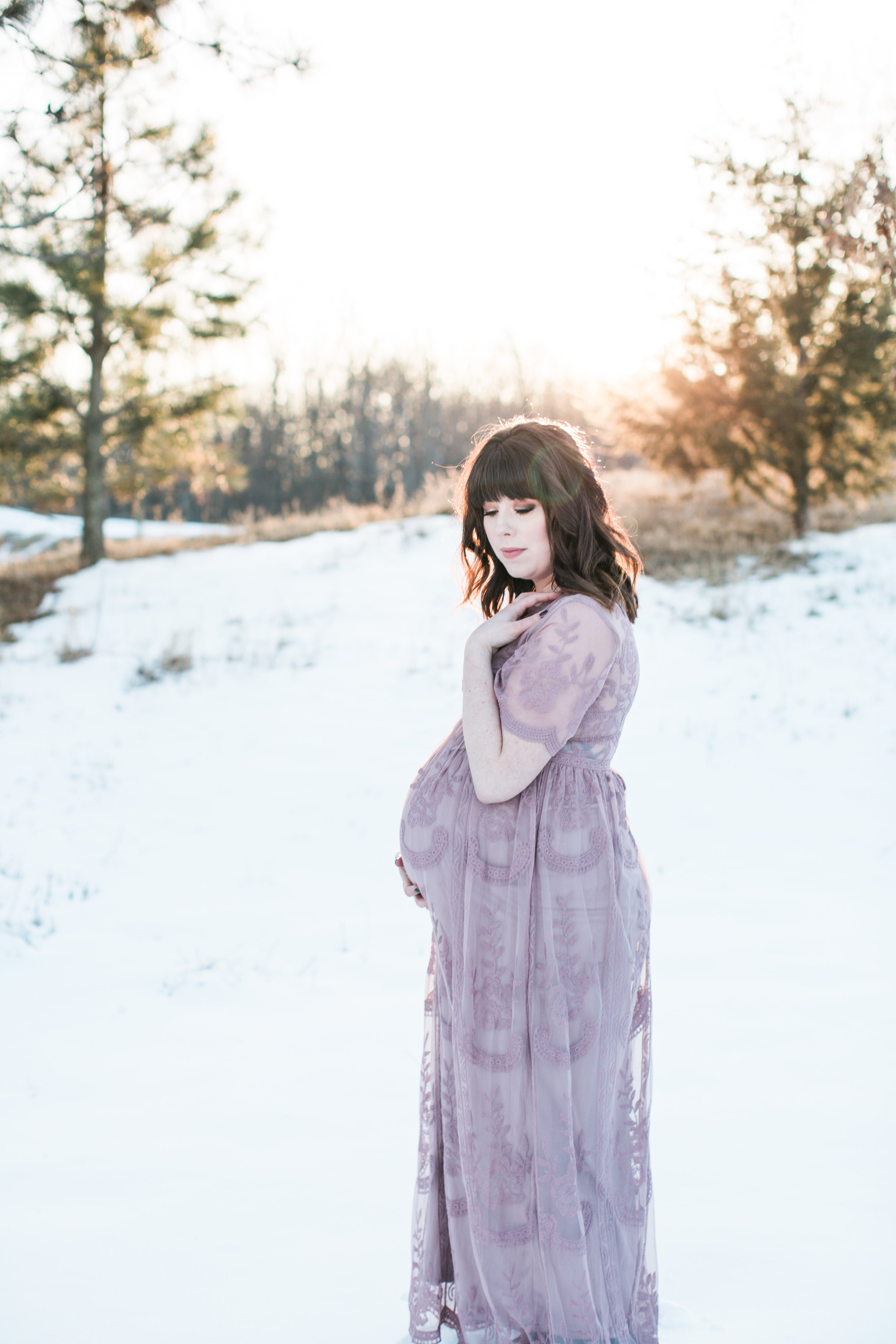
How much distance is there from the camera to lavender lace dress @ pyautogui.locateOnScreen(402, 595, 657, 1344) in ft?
5.93

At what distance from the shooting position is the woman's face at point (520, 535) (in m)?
1.89

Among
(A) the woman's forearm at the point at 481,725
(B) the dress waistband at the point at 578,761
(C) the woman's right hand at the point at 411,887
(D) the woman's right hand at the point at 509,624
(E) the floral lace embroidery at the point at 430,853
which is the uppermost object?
(D) the woman's right hand at the point at 509,624

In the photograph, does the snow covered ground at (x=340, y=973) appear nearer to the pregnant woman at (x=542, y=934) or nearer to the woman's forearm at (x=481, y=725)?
the pregnant woman at (x=542, y=934)

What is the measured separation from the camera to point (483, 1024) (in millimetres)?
1854

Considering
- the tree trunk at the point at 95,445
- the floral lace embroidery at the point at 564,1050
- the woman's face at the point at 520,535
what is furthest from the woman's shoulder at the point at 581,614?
the tree trunk at the point at 95,445

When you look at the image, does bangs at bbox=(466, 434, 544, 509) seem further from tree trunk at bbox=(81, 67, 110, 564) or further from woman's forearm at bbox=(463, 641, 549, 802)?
tree trunk at bbox=(81, 67, 110, 564)

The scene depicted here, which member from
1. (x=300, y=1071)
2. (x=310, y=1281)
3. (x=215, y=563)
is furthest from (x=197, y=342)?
(x=310, y=1281)

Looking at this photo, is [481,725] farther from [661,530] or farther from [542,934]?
[661,530]

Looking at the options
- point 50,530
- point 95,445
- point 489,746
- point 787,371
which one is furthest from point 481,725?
point 50,530

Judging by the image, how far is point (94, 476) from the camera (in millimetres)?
13414

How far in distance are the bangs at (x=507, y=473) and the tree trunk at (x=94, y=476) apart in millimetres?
12771

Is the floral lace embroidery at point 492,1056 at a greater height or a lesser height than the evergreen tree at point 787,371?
lesser

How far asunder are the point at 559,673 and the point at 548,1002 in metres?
0.68

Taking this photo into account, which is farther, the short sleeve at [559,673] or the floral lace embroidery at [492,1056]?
the floral lace embroidery at [492,1056]
